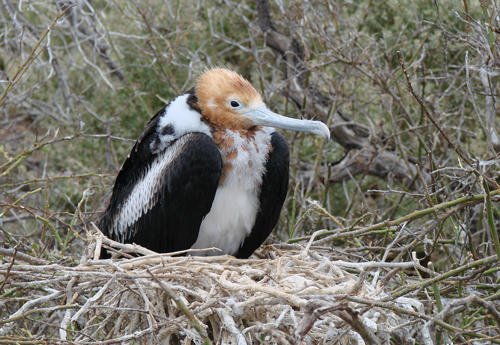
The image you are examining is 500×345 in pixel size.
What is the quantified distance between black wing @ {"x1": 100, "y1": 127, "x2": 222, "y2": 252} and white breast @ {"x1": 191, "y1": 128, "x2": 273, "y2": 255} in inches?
3.9

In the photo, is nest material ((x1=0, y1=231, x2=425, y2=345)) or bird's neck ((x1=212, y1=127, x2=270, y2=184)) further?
bird's neck ((x1=212, y1=127, x2=270, y2=184))

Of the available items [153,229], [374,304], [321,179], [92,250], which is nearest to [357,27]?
[321,179]

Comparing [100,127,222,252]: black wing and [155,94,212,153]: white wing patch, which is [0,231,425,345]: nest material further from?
[155,94,212,153]: white wing patch

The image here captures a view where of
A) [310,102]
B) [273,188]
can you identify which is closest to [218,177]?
[273,188]

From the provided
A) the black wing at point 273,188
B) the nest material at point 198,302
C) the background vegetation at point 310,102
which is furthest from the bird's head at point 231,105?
the nest material at point 198,302

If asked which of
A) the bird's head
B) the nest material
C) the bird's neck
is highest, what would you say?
the bird's head

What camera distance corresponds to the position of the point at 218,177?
2959 mm

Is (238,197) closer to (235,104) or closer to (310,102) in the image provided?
(235,104)

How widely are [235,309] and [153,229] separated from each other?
2.98 feet

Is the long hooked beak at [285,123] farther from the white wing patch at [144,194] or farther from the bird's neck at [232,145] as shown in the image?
the white wing patch at [144,194]

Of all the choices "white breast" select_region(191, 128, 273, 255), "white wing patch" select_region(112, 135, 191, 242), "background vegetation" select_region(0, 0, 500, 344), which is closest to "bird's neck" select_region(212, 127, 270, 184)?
"white breast" select_region(191, 128, 273, 255)

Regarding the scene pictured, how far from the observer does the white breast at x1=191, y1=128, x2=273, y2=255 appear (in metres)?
3.08

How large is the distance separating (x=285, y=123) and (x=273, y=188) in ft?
0.91

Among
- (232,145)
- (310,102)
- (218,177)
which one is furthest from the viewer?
(310,102)
